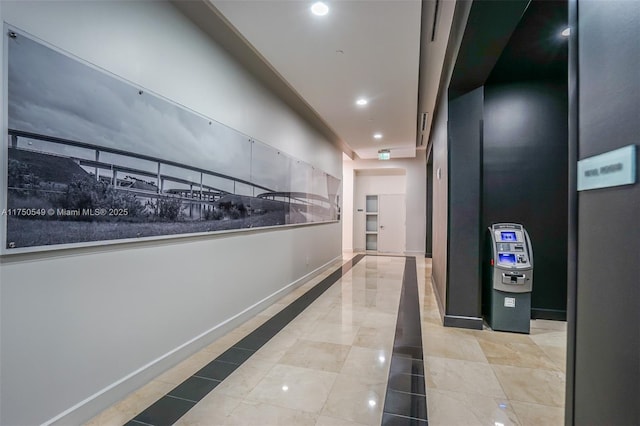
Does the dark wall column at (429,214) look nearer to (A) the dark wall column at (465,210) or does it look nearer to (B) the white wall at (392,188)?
(B) the white wall at (392,188)

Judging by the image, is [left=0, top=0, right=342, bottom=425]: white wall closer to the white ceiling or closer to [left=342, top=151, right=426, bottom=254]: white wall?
the white ceiling

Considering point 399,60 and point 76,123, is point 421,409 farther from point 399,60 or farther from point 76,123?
point 399,60

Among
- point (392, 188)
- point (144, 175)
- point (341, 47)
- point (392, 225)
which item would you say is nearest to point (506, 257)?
point (341, 47)

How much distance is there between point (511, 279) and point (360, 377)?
7.30ft

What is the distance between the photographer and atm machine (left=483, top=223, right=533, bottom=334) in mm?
3604

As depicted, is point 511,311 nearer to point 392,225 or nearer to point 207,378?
point 207,378

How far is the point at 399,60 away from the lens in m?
3.62

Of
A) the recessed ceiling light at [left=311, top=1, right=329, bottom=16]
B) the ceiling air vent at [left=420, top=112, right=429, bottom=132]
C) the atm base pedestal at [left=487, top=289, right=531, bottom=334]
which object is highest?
the ceiling air vent at [left=420, top=112, right=429, bottom=132]

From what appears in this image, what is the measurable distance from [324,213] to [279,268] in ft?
8.28

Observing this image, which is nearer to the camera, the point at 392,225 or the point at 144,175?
the point at 144,175

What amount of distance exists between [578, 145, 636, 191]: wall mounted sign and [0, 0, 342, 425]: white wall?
8.91 feet

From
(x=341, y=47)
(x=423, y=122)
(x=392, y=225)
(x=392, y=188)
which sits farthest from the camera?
(x=392, y=188)

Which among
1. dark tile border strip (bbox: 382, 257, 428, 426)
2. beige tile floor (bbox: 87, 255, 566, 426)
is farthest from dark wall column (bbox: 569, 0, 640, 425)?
beige tile floor (bbox: 87, 255, 566, 426)

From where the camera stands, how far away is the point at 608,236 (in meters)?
1.03
